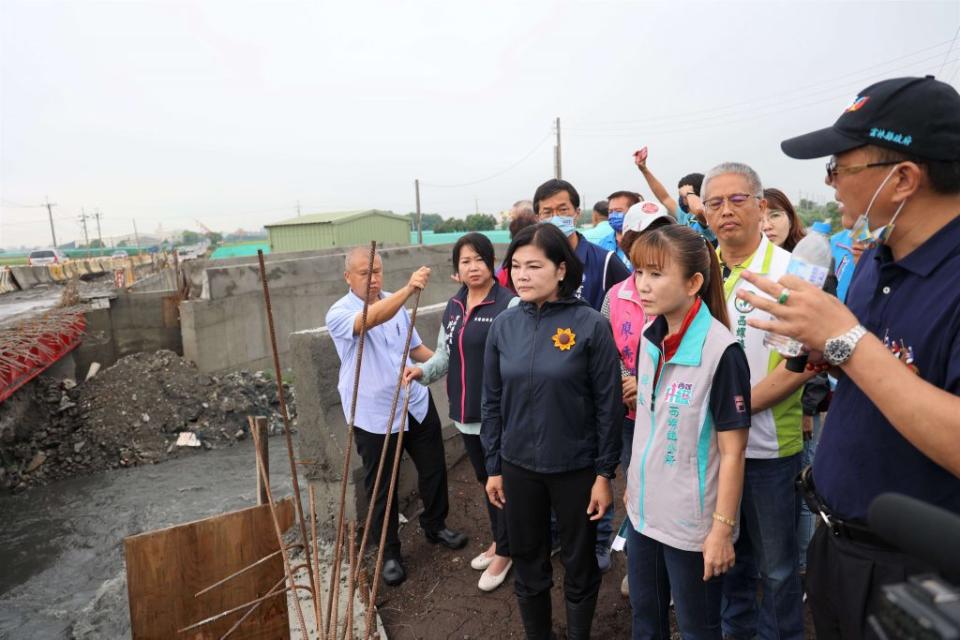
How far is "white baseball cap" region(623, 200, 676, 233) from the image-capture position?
2621mm

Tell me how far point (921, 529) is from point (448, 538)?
344 cm

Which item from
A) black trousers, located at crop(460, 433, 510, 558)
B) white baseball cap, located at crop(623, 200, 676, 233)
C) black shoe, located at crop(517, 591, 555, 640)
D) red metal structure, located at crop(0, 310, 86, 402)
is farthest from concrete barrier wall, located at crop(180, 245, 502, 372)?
black shoe, located at crop(517, 591, 555, 640)

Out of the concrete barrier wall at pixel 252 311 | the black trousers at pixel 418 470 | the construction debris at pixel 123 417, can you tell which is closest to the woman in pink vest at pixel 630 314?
the black trousers at pixel 418 470

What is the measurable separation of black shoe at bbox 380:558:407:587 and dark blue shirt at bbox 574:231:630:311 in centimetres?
200

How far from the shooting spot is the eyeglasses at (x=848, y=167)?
1244 millimetres

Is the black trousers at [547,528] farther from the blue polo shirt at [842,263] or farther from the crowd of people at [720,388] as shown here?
the blue polo shirt at [842,263]

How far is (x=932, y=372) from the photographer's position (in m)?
1.17

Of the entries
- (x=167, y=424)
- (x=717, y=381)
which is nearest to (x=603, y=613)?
(x=717, y=381)

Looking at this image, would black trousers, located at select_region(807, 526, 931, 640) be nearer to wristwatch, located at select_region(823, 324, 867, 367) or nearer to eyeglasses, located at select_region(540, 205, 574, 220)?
wristwatch, located at select_region(823, 324, 867, 367)

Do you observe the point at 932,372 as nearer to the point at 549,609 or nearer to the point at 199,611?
the point at 549,609

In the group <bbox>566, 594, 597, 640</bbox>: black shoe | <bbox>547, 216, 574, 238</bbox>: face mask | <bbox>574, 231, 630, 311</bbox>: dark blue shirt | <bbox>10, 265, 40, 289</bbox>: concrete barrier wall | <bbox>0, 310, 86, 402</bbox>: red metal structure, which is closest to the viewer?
<bbox>566, 594, 597, 640</bbox>: black shoe

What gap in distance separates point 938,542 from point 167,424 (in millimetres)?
9499

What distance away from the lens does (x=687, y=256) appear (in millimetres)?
2002

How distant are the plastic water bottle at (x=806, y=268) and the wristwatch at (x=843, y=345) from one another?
0.19 meters
